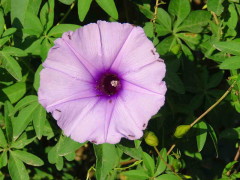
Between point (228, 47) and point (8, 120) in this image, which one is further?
point (8, 120)

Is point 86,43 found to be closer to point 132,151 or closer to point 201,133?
point 132,151

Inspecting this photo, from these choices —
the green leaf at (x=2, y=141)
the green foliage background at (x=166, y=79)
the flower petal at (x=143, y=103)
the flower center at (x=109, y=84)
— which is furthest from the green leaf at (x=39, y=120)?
the flower petal at (x=143, y=103)

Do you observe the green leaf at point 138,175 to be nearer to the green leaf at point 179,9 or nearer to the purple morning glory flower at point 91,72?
the purple morning glory flower at point 91,72

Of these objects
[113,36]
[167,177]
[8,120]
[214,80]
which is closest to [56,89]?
[113,36]

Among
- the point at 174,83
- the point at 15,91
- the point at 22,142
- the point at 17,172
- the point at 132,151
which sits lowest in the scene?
the point at 17,172

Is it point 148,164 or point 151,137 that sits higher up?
point 151,137

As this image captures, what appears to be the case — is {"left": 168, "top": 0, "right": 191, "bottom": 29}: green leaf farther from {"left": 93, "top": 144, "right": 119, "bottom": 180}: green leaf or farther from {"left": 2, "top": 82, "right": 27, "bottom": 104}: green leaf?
{"left": 2, "top": 82, "right": 27, "bottom": 104}: green leaf

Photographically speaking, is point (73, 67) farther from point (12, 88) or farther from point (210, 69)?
point (210, 69)
